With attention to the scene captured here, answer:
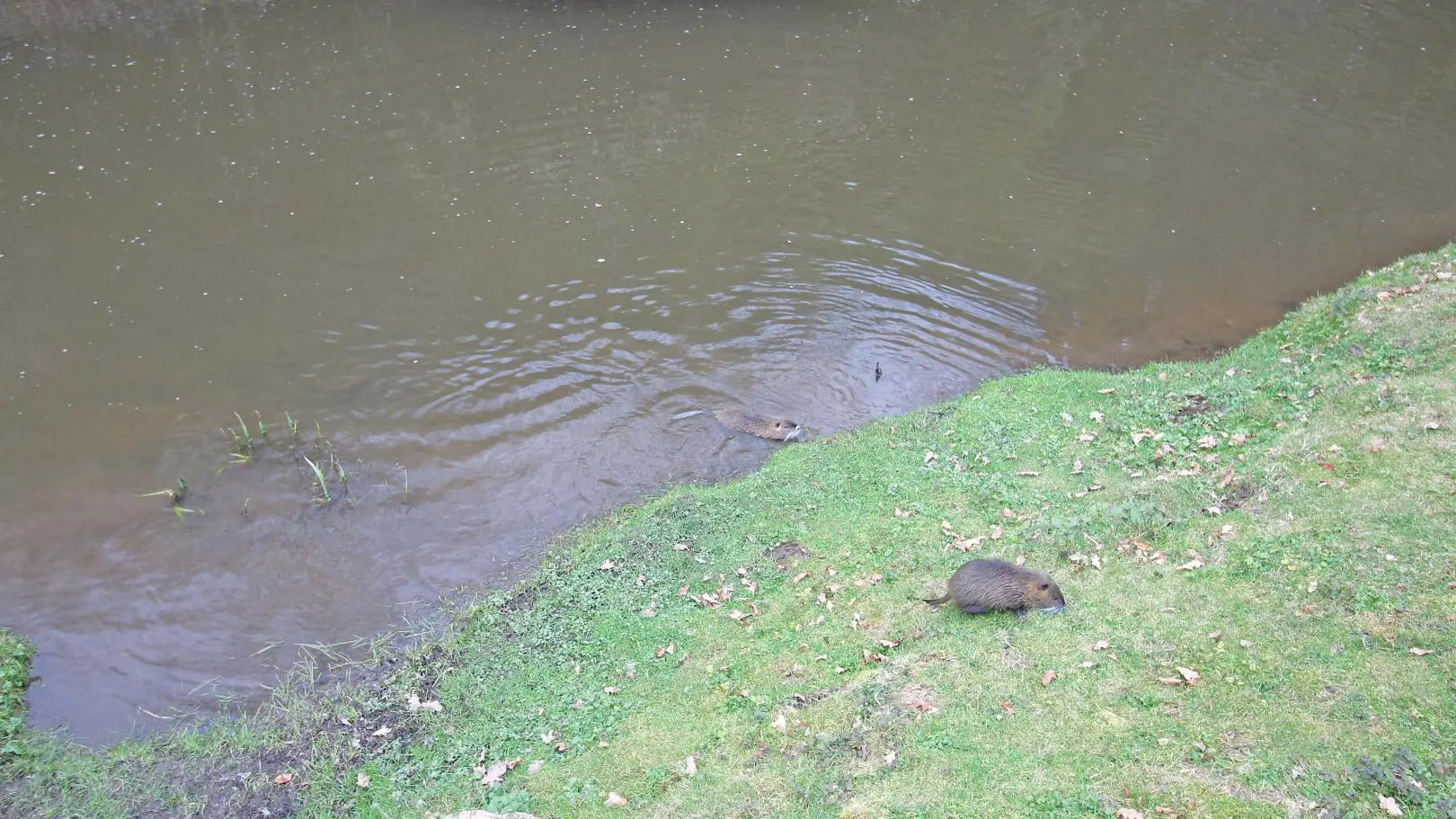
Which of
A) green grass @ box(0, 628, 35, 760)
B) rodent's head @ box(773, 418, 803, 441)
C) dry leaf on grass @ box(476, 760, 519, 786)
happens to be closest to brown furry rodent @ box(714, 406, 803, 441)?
rodent's head @ box(773, 418, 803, 441)

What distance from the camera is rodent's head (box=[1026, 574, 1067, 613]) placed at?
21.2 ft

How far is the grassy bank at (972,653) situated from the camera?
5.21 meters

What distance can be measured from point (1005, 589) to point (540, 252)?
9.41m

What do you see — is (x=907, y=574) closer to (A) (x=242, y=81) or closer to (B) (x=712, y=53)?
(B) (x=712, y=53)

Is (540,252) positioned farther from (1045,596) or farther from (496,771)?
(1045,596)

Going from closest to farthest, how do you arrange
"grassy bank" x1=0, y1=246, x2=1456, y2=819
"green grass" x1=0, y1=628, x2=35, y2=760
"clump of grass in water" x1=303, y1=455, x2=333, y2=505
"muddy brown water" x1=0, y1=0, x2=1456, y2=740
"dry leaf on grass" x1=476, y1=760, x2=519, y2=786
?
"grassy bank" x1=0, y1=246, x2=1456, y2=819
"dry leaf on grass" x1=476, y1=760, x2=519, y2=786
"green grass" x1=0, y1=628, x2=35, y2=760
"muddy brown water" x1=0, y1=0, x2=1456, y2=740
"clump of grass in water" x1=303, y1=455, x2=333, y2=505

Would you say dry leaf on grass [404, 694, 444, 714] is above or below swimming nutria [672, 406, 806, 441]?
below

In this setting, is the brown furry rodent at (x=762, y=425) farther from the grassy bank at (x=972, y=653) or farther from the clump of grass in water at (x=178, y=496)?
the clump of grass in water at (x=178, y=496)

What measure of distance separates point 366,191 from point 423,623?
944 centimetres

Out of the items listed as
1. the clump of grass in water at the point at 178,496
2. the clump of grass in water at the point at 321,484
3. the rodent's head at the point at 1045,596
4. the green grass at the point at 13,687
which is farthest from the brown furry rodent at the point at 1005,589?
the clump of grass in water at the point at 178,496

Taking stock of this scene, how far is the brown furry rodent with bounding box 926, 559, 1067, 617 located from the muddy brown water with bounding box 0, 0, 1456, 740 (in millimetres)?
3848

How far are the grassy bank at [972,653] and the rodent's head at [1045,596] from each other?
133mm

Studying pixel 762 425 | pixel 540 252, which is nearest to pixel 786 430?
pixel 762 425

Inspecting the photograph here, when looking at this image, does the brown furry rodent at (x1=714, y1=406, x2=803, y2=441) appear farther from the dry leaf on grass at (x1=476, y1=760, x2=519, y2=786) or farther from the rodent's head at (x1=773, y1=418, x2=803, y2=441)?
the dry leaf on grass at (x1=476, y1=760, x2=519, y2=786)
